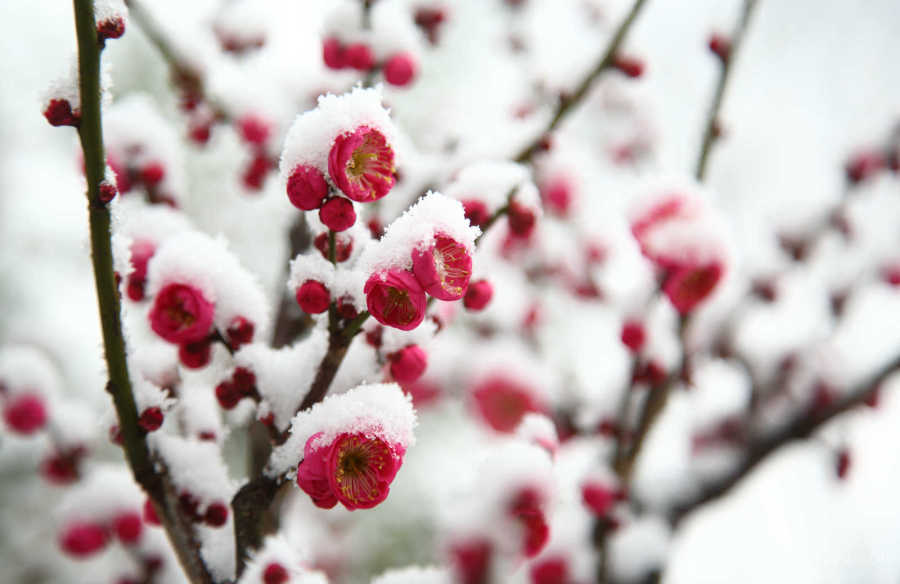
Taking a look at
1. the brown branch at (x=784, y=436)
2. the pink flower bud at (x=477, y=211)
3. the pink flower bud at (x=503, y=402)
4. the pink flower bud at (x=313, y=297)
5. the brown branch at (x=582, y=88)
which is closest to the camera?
the pink flower bud at (x=313, y=297)

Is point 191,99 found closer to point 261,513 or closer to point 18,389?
point 18,389

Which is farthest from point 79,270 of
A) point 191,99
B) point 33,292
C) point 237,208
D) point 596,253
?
point 596,253

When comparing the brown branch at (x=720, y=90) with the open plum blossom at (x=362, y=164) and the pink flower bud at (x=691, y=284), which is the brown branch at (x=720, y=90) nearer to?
the pink flower bud at (x=691, y=284)

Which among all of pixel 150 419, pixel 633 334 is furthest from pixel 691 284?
pixel 150 419

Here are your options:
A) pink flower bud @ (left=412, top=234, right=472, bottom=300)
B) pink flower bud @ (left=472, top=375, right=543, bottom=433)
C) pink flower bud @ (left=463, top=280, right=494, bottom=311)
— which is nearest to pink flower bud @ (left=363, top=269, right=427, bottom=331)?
pink flower bud @ (left=412, top=234, right=472, bottom=300)

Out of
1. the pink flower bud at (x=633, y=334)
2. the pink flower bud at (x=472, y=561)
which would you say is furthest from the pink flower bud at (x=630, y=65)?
the pink flower bud at (x=472, y=561)

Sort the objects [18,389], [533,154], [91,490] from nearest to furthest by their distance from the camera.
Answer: [533,154], [91,490], [18,389]

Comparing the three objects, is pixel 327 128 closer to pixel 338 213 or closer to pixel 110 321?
pixel 338 213
